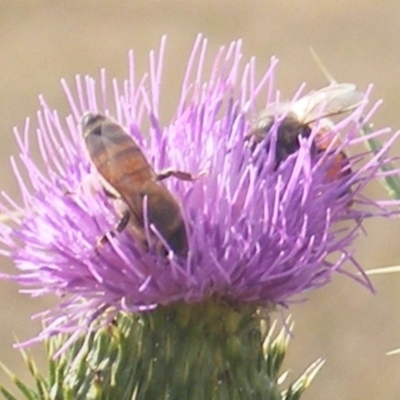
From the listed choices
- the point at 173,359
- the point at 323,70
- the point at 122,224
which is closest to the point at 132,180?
the point at 122,224

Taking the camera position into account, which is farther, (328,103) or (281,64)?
(281,64)

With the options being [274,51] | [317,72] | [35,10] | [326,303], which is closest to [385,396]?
[326,303]

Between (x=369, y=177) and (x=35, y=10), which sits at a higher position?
(x=35, y=10)

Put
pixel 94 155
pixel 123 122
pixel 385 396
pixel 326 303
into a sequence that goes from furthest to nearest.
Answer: pixel 326 303 < pixel 385 396 < pixel 123 122 < pixel 94 155

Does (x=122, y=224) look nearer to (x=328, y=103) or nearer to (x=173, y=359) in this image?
(x=173, y=359)

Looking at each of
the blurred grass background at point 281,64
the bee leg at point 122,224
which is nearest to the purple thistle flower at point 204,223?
the bee leg at point 122,224

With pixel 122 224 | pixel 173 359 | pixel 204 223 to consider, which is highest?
pixel 122 224

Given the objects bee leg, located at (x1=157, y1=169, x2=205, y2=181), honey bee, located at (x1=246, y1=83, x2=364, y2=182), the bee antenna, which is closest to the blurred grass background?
the bee antenna

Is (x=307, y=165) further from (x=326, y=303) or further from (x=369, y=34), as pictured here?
(x=369, y=34)
